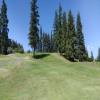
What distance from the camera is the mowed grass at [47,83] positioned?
29.6 m

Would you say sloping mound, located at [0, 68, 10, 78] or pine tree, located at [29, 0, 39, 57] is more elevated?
pine tree, located at [29, 0, 39, 57]

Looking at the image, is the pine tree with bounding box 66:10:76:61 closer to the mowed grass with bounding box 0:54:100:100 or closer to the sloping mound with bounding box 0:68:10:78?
the mowed grass with bounding box 0:54:100:100

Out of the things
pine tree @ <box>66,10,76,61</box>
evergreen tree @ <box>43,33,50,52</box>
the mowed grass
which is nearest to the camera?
the mowed grass

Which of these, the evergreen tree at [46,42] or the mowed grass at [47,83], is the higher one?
the evergreen tree at [46,42]

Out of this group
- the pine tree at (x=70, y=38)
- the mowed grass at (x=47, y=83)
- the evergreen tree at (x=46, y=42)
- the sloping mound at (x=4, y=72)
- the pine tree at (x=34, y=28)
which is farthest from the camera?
the evergreen tree at (x=46, y=42)

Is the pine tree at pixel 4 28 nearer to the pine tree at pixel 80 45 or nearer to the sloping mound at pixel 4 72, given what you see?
the pine tree at pixel 80 45

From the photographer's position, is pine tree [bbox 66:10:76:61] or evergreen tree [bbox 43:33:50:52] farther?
evergreen tree [bbox 43:33:50:52]

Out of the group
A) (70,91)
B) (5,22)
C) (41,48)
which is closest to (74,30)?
(5,22)

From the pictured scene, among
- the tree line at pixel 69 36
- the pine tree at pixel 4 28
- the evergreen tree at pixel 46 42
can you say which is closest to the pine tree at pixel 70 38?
the tree line at pixel 69 36

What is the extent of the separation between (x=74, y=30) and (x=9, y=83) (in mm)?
72994

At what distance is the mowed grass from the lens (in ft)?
97.2

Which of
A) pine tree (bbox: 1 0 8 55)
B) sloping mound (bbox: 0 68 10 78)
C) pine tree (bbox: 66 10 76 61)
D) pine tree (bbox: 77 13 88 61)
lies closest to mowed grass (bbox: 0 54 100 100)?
sloping mound (bbox: 0 68 10 78)

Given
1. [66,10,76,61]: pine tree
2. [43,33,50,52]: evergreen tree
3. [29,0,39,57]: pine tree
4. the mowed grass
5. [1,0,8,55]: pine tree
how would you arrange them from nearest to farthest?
the mowed grass → [29,0,39,57]: pine tree → [66,10,76,61]: pine tree → [1,0,8,55]: pine tree → [43,33,50,52]: evergreen tree

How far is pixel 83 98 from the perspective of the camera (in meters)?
28.1
